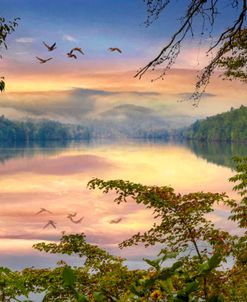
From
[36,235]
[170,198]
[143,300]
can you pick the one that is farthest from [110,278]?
[36,235]

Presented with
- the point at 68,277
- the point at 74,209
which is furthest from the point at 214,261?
the point at 74,209

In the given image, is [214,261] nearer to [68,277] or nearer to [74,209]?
[68,277]

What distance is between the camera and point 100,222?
1703 inches

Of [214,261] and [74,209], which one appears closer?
[214,261]

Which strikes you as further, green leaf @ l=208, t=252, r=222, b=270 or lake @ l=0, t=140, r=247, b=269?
lake @ l=0, t=140, r=247, b=269

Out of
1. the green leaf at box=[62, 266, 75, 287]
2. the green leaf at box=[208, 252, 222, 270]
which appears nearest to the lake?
the green leaf at box=[208, 252, 222, 270]

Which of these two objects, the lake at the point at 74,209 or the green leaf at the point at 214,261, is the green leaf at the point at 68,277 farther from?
the lake at the point at 74,209

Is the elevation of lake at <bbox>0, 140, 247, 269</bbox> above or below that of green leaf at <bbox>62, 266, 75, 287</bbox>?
below

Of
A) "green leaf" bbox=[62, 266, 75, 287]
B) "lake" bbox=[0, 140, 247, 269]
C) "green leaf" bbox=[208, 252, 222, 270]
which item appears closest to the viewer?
"green leaf" bbox=[62, 266, 75, 287]

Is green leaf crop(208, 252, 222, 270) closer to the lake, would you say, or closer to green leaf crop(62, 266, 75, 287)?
green leaf crop(62, 266, 75, 287)

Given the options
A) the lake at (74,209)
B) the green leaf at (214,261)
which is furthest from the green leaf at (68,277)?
the lake at (74,209)

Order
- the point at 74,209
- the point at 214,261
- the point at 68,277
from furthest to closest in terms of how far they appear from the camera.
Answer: the point at 74,209
the point at 214,261
the point at 68,277

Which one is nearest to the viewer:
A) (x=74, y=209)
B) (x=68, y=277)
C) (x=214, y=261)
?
(x=68, y=277)

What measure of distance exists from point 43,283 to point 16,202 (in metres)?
44.9
